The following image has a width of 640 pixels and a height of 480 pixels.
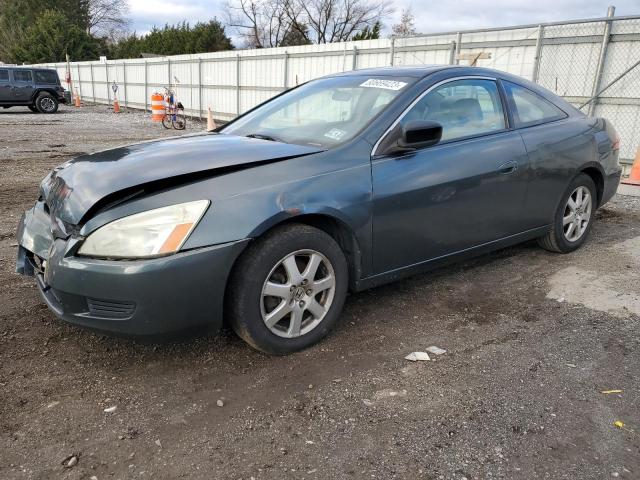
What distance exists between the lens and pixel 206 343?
122 inches

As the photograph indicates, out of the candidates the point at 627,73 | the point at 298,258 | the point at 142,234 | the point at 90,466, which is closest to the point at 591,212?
the point at 298,258

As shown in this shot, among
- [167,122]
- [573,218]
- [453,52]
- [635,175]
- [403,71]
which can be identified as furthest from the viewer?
[167,122]

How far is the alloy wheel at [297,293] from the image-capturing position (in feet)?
9.23

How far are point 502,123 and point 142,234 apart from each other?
107 inches

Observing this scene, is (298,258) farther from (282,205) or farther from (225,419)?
(225,419)

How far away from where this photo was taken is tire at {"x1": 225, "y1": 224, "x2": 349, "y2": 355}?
2.69 metres

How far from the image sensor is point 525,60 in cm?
1011

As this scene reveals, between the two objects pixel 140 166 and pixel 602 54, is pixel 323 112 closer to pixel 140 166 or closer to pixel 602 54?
pixel 140 166

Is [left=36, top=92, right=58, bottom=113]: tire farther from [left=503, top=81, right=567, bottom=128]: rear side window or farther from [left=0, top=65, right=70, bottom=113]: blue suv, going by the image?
[left=503, top=81, right=567, bottom=128]: rear side window

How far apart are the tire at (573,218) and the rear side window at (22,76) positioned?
22.8 metres

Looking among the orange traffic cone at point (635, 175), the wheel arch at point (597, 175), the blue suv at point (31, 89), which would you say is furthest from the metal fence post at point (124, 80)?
the wheel arch at point (597, 175)

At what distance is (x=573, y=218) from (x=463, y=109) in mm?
1669

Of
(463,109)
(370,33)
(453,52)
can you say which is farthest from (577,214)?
→ (370,33)

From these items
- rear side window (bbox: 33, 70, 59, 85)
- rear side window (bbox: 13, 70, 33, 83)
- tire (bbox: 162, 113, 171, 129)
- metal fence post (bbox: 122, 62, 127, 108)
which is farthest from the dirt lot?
metal fence post (bbox: 122, 62, 127, 108)
